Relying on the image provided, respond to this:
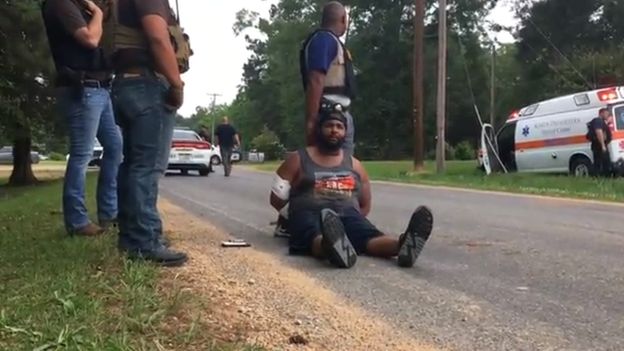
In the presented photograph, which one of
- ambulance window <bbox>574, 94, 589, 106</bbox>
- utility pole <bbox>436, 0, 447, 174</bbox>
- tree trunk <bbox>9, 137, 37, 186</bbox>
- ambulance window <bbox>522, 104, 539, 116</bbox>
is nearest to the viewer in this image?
ambulance window <bbox>574, 94, 589, 106</bbox>

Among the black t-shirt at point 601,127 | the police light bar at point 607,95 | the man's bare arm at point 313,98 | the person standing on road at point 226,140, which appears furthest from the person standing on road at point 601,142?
the man's bare arm at point 313,98

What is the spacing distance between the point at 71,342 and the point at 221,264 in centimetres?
219

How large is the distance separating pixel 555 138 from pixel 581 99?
122 centimetres

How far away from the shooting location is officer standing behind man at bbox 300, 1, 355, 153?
6.35 m

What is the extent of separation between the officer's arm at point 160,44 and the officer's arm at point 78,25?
713mm

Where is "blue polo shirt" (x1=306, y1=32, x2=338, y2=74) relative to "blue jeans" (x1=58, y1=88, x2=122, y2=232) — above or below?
above

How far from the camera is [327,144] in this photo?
596 centimetres

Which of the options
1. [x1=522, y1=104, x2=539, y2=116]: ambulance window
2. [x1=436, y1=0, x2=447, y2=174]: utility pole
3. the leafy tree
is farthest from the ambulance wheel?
the leafy tree

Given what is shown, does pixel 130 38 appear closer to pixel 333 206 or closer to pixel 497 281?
pixel 333 206

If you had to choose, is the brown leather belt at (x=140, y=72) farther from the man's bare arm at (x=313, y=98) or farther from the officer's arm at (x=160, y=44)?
the man's bare arm at (x=313, y=98)

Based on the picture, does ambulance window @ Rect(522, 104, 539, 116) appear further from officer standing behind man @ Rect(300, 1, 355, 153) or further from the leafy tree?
officer standing behind man @ Rect(300, 1, 355, 153)

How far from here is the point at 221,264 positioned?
507cm

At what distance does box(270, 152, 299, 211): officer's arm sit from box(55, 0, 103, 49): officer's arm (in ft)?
5.28

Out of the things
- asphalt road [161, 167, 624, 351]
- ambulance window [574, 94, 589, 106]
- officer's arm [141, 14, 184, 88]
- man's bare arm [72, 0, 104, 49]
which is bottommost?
asphalt road [161, 167, 624, 351]
